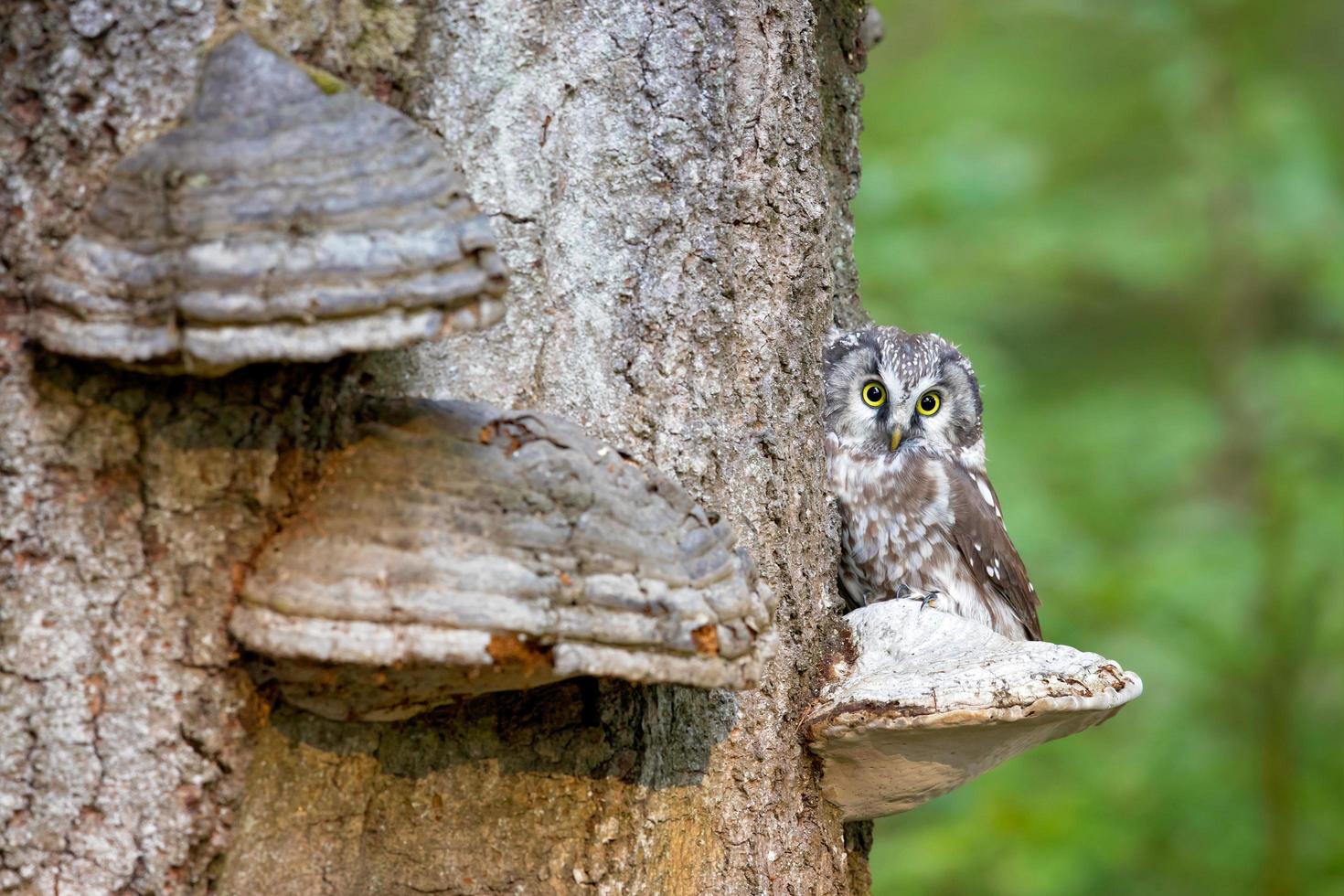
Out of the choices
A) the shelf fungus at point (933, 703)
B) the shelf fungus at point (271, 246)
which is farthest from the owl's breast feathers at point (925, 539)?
the shelf fungus at point (271, 246)

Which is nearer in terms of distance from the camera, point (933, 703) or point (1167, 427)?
point (933, 703)

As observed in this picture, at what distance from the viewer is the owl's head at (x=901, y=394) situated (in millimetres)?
3842

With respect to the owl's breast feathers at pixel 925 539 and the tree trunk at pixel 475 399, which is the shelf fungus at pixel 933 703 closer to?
the tree trunk at pixel 475 399

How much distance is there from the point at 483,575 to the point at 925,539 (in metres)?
2.50

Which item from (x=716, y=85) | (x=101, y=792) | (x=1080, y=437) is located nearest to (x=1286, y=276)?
(x=1080, y=437)

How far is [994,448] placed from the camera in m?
6.84

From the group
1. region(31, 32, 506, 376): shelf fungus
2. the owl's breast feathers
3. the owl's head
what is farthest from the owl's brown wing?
region(31, 32, 506, 376): shelf fungus

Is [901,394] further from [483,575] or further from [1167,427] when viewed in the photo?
[1167,427]

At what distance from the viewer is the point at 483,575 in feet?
4.85

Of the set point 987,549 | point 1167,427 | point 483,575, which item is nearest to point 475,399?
point 483,575

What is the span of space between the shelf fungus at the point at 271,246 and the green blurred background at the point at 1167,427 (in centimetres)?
383

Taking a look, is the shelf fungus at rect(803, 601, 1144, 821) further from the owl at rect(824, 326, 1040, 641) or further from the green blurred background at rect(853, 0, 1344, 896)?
the green blurred background at rect(853, 0, 1344, 896)

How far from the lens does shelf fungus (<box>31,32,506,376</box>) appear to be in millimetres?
1338

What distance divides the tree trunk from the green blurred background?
2962 millimetres
